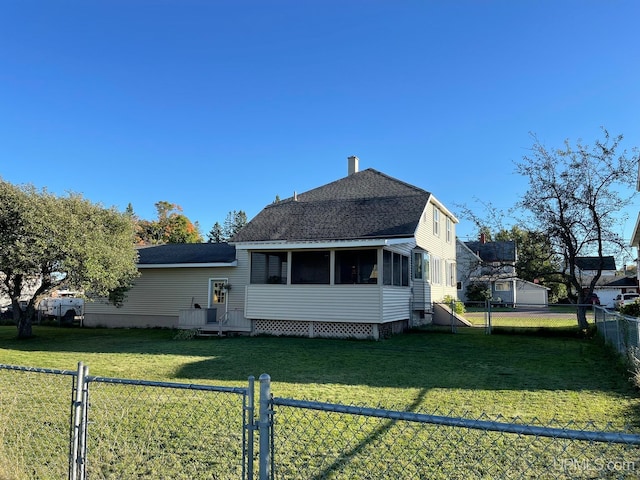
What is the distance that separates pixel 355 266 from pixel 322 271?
127 centimetres

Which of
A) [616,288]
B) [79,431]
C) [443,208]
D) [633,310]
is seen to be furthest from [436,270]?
[616,288]

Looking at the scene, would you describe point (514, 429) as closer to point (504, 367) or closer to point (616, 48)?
point (504, 367)

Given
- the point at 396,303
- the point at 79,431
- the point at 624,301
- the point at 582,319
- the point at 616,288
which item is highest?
the point at 396,303

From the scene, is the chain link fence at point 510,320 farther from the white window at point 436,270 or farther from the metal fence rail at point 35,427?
the metal fence rail at point 35,427

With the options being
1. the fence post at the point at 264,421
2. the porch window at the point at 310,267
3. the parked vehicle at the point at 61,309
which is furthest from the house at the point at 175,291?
the fence post at the point at 264,421

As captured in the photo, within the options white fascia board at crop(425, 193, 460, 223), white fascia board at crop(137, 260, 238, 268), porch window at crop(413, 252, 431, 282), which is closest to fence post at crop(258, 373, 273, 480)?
white fascia board at crop(137, 260, 238, 268)

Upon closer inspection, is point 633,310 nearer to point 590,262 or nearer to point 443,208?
point 590,262

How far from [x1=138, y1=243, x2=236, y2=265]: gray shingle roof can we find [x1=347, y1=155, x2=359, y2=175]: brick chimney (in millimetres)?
7573

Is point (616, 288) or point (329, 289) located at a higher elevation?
point (329, 289)

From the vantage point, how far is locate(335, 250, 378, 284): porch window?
1482 cm

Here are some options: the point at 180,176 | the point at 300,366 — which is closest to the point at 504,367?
the point at 300,366

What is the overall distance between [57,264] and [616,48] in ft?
62.6

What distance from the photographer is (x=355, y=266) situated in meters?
15.1

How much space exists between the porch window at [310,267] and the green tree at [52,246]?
6.64 meters
